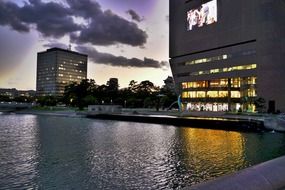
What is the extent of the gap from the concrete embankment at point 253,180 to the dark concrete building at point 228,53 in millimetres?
107309

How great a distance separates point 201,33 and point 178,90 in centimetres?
2993

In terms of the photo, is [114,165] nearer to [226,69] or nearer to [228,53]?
[226,69]

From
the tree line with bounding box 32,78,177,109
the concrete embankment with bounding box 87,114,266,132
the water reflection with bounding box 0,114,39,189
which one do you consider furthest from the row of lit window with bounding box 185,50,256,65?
the water reflection with bounding box 0,114,39,189

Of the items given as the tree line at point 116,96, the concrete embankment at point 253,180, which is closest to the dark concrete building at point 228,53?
the tree line at point 116,96

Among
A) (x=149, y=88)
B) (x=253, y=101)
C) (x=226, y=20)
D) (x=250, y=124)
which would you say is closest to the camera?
(x=250, y=124)

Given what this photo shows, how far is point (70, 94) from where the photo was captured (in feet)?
546

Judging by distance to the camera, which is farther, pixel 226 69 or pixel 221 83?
pixel 221 83

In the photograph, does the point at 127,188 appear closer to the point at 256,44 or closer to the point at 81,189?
the point at 81,189

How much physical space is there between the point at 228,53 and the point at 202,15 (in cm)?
2560

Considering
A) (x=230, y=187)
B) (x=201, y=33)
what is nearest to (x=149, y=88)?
(x=201, y=33)

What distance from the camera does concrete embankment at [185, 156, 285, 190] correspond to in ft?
20.1

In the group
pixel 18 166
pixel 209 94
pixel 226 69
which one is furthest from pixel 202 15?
pixel 18 166

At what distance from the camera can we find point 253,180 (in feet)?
22.2

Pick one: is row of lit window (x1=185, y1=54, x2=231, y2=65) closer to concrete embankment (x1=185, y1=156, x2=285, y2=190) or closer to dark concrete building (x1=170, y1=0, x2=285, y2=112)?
dark concrete building (x1=170, y1=0, x2=285, y2=112)
